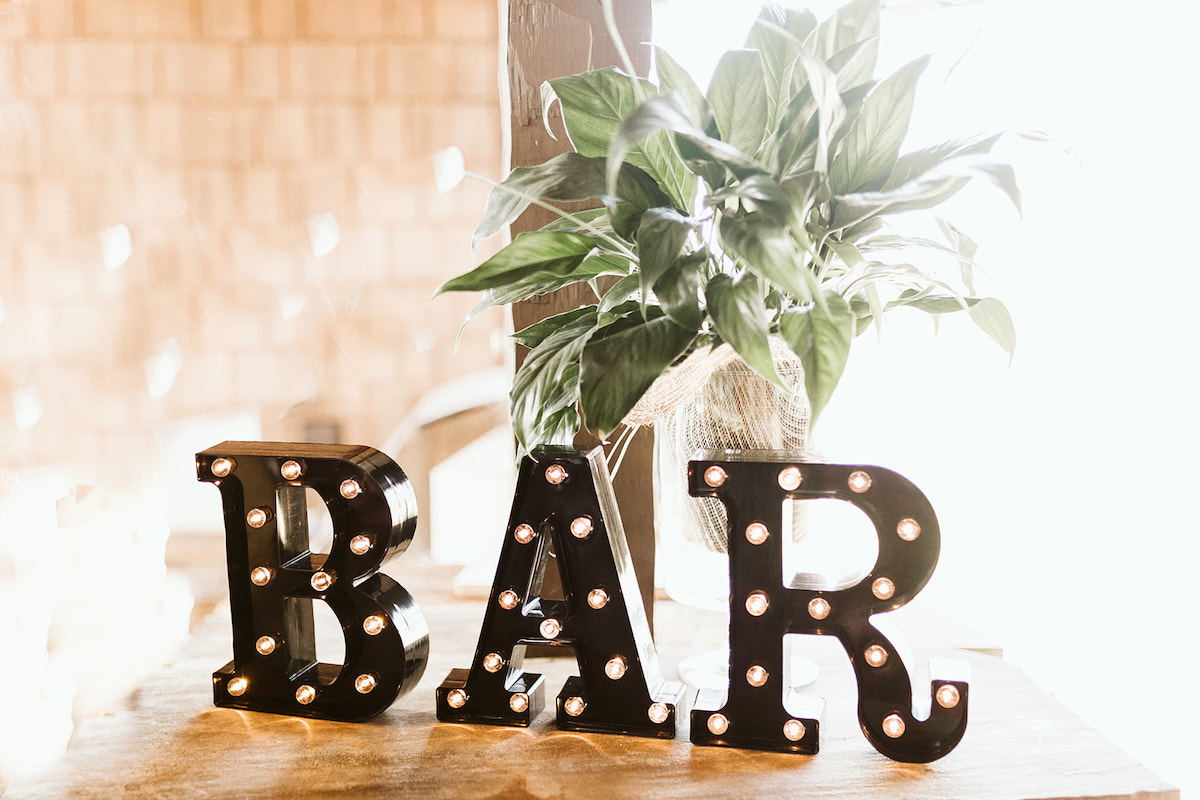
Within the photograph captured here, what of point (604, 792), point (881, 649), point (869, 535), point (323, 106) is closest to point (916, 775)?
point (881, 649)

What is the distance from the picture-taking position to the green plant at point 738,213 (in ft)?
1.86

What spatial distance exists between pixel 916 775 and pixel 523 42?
2.80ft

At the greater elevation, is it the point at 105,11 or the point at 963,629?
the point at 105,11

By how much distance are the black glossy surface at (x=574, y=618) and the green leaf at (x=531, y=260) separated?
0.17 m

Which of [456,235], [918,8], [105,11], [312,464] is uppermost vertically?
[105,11]

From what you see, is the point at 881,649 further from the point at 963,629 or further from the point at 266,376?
the point at 266,376

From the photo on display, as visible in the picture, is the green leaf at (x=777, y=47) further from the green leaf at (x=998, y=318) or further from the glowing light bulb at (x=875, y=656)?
the glowing light bulb at (x=875, y=656)

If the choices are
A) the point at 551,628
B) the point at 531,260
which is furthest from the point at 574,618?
the point at 531,260

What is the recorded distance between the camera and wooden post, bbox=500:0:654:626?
0.91 metres

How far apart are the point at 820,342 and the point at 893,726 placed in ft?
1.12

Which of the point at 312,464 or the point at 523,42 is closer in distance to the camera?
the point at 312,464

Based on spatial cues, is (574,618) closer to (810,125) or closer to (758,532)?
(758,532)

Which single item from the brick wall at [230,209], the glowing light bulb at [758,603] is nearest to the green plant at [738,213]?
the glowing light bulb at [758,603]

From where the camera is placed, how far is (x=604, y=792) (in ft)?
2.05
